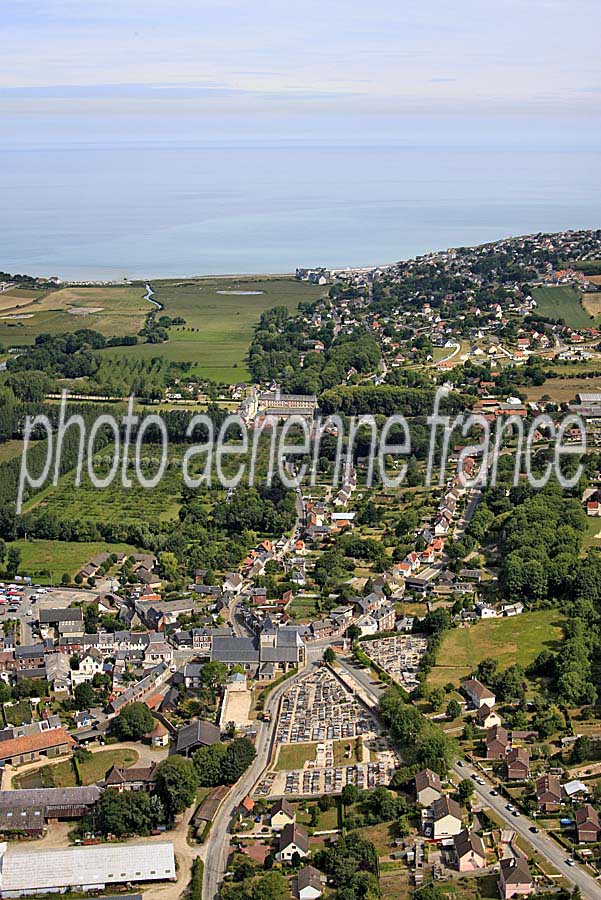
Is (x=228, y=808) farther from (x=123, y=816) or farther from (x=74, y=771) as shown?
(x=74, y=771)

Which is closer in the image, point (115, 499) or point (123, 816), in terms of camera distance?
point (123, 816)

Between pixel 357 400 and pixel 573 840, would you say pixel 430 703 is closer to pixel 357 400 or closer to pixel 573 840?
pixel 573 840

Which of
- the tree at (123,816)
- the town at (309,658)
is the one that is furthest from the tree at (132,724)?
the tree at (123,816)

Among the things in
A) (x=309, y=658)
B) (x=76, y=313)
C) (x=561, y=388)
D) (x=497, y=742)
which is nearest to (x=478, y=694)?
(x=497, y=742)

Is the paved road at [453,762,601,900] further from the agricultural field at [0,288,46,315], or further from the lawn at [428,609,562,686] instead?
the agricultural field at [0,288,46,315]

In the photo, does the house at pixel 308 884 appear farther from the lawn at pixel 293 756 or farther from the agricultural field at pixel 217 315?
the agricultural field at pixel 217 315
